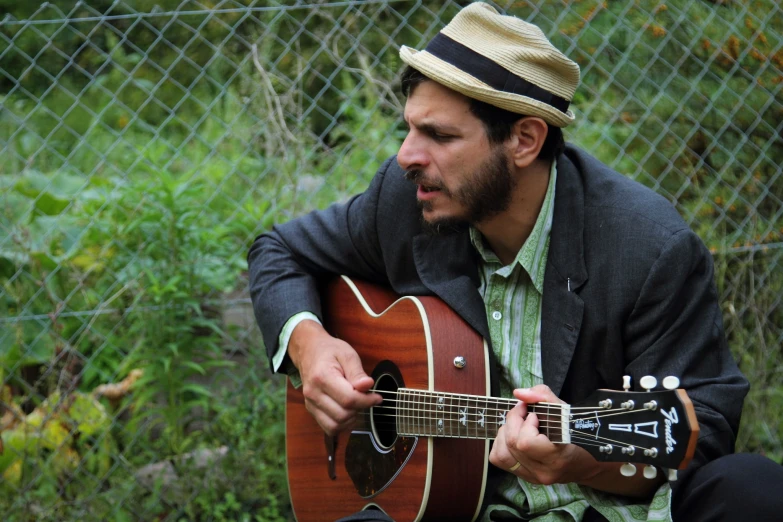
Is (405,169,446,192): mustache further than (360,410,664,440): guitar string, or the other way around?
(405,169,446,192): mustache

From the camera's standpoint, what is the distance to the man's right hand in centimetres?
263

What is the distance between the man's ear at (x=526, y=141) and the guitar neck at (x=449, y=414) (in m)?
0.64

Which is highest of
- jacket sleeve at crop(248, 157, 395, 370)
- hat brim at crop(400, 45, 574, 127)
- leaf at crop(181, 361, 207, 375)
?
hat brim at crop(400, 45, 574, 127)

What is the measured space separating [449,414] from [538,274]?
1.49ft

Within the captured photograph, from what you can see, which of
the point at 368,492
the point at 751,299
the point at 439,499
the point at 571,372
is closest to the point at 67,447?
the point at 368,492

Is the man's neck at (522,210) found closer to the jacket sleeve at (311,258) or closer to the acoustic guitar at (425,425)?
the acoustic guitar at (425,425)

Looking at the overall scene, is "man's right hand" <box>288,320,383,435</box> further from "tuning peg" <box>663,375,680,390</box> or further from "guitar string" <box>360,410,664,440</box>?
"tuning peg" <box>663,375,680,390</box>

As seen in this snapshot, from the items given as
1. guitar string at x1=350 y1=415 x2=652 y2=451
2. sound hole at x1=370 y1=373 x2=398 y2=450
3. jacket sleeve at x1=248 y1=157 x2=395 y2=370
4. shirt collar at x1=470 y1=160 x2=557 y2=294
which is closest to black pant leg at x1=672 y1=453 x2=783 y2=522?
guitar string at x1=350 y1=415 x2=652 y2=451

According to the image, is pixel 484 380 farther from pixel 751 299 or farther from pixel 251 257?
pixel 751 299

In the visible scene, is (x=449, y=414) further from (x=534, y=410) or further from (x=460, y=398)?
(x=534, y=410)

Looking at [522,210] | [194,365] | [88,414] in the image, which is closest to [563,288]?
[522,210]

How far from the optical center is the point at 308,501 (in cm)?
294

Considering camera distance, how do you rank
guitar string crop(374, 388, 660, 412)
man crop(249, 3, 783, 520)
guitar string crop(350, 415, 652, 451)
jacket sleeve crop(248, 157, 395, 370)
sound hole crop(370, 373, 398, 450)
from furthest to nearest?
1. jacket sleeve crop(248, 157, 395, 370)
2. sound hole crop(370, 373, 398, 450)
3. man crop(249, 3, 783, 520)
4. guitar string crop(374, 388, 660, 412)
5. guitar string crop(350, 415, 652, 451)

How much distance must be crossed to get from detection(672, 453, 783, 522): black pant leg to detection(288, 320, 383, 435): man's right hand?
849mm
